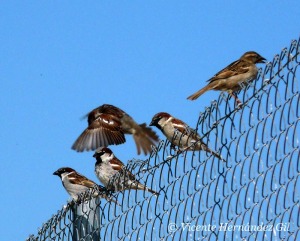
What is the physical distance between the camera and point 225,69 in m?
7.65

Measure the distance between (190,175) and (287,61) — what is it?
84 cm

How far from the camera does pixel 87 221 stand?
5.41 m

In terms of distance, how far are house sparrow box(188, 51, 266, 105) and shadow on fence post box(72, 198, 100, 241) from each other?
86.8 inches

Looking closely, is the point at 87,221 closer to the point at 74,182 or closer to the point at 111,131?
the point at 74,182

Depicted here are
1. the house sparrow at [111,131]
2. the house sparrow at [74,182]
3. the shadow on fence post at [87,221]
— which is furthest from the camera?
the house sparrow at [111,131]

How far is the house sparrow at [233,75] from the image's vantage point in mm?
7422

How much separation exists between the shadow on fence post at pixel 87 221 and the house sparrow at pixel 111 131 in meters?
3.41

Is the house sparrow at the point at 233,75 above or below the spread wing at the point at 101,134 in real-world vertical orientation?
below

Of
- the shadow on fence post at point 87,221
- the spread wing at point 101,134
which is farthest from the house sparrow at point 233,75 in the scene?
the shadow on fence post at point 87,221

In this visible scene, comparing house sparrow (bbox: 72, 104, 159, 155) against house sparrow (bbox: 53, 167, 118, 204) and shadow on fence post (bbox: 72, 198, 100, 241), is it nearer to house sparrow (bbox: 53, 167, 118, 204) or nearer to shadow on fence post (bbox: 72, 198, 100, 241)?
house sparrow (bbox: 53, 167, 118, 204)

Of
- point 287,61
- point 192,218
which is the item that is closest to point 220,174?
point 192,218

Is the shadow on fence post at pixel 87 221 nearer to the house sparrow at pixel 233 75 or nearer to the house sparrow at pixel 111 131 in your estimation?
the house sparrow at pixel 233 75

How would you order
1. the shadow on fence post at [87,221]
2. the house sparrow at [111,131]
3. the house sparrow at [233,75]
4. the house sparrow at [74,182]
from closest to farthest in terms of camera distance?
the shadow on fence post at [87,221] → the house sparrow at [233,75] → the house sparrow at [74,182] → the house sparrow at [111,131]

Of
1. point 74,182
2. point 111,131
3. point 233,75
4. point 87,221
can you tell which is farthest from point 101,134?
point 87,221
